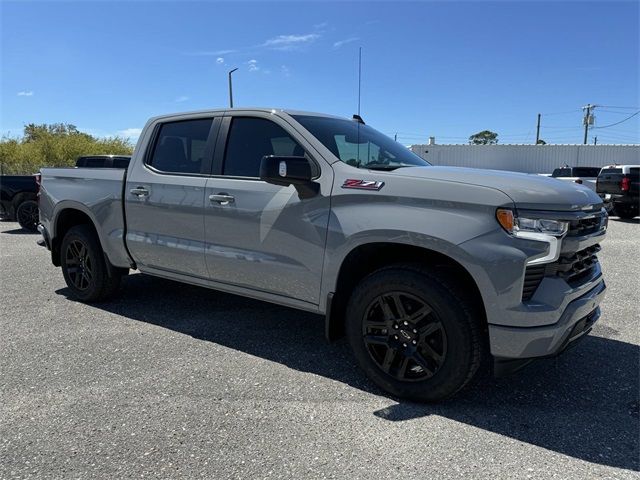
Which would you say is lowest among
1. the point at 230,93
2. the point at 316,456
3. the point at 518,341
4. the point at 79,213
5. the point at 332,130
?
the point at 316,456

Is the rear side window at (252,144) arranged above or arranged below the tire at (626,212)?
above

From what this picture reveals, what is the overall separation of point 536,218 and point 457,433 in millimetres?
1304

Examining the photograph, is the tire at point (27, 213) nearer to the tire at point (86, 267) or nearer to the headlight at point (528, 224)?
the tire at point (86, 267)

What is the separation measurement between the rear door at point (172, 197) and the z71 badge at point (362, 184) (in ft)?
4.47

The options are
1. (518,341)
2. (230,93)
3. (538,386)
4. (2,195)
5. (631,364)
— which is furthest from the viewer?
(230,93)

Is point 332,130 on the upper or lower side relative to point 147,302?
upper

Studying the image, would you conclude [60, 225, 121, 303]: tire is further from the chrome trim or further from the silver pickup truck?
the chrome trim

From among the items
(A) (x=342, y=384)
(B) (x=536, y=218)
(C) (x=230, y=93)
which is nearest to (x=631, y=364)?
(B) (x=536, y=218)

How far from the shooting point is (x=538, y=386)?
135 inches

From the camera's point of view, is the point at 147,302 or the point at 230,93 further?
the point at 230,93

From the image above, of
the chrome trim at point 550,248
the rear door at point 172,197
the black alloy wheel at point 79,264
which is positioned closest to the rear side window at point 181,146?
the rear door at point 172,197

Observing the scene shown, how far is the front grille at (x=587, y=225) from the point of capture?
2.83 m

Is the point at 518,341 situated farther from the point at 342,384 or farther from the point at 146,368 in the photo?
the point at 146,368

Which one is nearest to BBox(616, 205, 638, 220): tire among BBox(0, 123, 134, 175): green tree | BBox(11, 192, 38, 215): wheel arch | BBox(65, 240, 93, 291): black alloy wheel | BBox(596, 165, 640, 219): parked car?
BBox(596, 165, 640, 219): parked car
